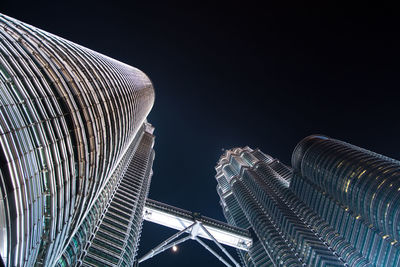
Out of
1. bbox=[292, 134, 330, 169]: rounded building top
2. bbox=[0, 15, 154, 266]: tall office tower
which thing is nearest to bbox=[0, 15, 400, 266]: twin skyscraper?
bbox=[0, 15, 154, 266]: tall office tower

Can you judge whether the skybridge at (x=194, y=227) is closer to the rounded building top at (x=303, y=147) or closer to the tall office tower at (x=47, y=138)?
the rounded building top at (x=303, y=147)

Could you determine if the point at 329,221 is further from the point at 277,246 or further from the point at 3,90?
the point at 3,90

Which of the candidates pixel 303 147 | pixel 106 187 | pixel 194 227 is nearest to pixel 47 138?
pixel 106 187

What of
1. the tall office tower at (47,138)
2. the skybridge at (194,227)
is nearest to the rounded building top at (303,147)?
the skybridge at (194,227)

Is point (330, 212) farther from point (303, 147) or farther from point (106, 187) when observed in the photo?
point (106, 187)

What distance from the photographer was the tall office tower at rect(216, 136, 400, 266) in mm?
87312

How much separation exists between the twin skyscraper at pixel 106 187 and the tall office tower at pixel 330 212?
0.49 metres

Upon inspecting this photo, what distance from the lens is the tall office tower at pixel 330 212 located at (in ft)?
286

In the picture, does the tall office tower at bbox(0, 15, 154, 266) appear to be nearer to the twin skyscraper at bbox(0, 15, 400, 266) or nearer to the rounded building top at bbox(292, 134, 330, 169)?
the twin skyscraper at bbox(0, 15, 400, 266)

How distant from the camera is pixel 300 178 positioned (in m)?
146

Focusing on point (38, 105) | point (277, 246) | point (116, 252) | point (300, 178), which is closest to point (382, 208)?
point (277, 246)

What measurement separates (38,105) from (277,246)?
116m

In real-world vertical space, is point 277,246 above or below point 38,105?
below

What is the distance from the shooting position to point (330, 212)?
386 ft
